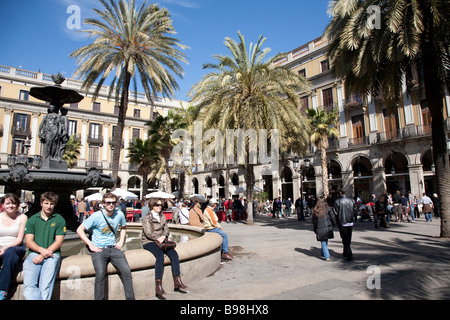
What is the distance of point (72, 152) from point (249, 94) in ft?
97.4

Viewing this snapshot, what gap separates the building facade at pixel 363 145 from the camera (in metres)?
23.2

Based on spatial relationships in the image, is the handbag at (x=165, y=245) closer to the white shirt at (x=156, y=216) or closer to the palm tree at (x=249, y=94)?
the white shirt at (x=156, y=216)

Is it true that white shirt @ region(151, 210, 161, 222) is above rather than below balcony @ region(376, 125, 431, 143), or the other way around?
below

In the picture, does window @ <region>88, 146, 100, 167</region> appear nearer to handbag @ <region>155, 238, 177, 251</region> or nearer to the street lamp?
the street lamp

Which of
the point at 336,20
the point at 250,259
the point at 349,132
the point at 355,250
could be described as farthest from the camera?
the point at 349,132

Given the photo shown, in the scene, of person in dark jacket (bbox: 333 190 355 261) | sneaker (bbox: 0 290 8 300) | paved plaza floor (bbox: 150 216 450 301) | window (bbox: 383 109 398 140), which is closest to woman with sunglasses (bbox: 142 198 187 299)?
paved plaza floor (bbox: 150 216 450 301)

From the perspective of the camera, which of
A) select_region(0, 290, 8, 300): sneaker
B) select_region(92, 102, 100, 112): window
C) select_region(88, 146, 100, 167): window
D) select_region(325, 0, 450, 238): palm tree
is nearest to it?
select_region(0, 290, 8, 300): sneaker

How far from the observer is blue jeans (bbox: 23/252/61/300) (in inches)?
126

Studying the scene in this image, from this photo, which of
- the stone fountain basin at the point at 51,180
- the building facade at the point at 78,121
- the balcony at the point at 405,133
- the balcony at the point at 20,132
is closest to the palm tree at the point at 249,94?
the stone fountain basin at the point at 51,180

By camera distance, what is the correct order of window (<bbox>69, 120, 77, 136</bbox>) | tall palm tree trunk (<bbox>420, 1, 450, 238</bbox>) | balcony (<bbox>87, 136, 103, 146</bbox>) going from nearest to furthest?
tall palm tree trunk (<bbox>420, 1, 450, 238</bbox>) < window (<bbox>69, 120, 77, 136</bbox>) < balcony (<bbox>87, 136, 103, 146</bbox>)

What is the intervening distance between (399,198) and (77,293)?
52.6 feet
